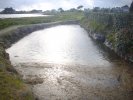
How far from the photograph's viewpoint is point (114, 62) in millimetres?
43531

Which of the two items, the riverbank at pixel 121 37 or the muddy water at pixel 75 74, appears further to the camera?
the riverbank at pixel 121 37

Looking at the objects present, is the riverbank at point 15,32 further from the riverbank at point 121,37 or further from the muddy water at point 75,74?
the riverbank at point 121,37

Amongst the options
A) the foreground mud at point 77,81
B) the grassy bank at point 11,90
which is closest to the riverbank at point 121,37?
the foreground mud at point 77,81

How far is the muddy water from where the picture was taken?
92.2 feet

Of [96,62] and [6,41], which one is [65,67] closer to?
[96,62]

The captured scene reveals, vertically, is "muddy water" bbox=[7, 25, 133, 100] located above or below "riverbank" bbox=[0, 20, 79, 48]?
below

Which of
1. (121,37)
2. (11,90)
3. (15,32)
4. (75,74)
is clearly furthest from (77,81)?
(15,32)

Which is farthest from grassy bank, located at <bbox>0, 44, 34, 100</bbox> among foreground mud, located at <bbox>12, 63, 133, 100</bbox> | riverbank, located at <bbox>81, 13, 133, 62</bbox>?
riverbank, located at <bbox>81, 13, 133, 62</bbox>

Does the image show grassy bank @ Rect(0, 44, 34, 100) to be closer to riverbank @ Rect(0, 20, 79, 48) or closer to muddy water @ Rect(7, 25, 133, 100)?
muddy water @ Rect(7, 25, 133, 100)

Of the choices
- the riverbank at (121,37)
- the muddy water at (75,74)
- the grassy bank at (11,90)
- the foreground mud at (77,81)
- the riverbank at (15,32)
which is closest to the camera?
the grassy bank at (11,90)

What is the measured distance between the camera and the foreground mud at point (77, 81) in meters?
27.7

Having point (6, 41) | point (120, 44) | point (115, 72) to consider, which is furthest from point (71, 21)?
point (115, 72)

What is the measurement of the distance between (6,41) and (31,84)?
32252mm

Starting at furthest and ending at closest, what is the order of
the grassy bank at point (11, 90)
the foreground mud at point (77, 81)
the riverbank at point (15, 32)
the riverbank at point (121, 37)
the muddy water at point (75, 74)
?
the riverbank at point (15, 32) < the riverbank at point (121, 37) < the muddy water at point (75, 74) < the foreground mud at point (77, 81) < the grassy bank at point (11, 90)
